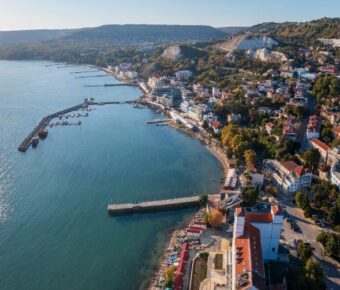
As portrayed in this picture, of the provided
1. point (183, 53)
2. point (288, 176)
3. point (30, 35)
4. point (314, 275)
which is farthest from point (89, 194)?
point (30, 35)

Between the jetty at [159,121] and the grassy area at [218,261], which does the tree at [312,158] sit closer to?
the grassy area at [218,261]

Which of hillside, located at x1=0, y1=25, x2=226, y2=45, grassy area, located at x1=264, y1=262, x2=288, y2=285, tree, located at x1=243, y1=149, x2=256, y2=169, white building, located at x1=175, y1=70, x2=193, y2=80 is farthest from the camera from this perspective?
hillside, located at x1=0, y1=25, x2=226, y2=45

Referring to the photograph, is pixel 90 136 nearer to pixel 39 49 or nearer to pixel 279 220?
pixel 279 220

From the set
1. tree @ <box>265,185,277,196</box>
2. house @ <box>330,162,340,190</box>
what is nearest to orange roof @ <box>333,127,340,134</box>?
house @ <box>330,162,340,190</box>

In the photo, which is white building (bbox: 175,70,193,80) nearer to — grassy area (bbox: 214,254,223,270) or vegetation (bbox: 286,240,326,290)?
grassy area (bbox: 214,254,223,270)

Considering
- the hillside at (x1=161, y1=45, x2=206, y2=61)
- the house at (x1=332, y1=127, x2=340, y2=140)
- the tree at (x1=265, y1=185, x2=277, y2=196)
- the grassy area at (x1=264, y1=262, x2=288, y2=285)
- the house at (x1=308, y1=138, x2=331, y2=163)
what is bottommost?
the grassy area at (x1=264, y1=262, x2=288, y2=285)

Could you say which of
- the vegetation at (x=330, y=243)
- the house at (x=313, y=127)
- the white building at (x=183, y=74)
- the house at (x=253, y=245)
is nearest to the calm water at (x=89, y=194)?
the house at (x=253, y=245)
